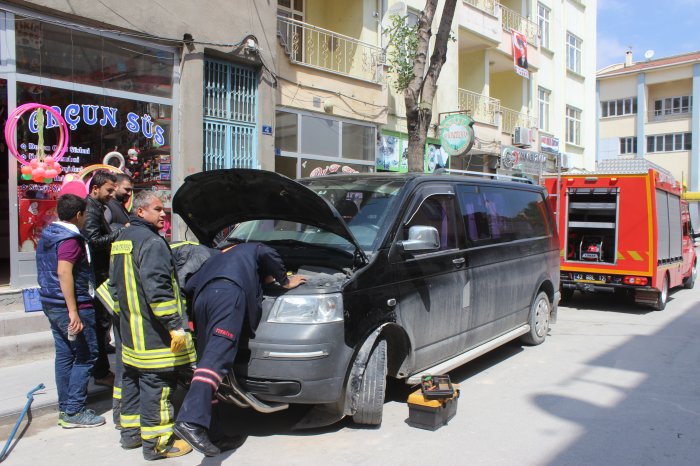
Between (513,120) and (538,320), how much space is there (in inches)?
658

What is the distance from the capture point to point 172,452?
400 cm

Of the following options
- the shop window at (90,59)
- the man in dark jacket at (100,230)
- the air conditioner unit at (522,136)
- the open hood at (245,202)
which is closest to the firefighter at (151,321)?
the open hood at (245,202)

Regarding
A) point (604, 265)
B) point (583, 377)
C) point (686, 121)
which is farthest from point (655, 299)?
point (686, 121)

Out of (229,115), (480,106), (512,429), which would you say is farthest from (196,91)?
(480,106)

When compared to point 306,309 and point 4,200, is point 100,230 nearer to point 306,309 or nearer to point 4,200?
point 306,309

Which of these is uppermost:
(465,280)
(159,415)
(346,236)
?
(346,236)

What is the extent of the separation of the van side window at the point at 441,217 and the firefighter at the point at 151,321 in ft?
7.25

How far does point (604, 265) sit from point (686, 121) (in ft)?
129

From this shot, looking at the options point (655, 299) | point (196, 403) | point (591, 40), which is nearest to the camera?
point (196, 403)

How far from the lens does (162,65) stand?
9.44 metres

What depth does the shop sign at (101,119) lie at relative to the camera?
7844 mm

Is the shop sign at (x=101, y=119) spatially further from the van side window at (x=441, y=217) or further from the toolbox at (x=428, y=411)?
the toolbox at (x=428, y=411)

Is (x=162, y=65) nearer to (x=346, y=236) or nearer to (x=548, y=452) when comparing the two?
(x=346, y=236)

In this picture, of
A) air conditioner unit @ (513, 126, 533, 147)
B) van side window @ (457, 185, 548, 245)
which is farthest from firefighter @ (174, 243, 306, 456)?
air conditioner unit @ (513, 126, 533, 147)
